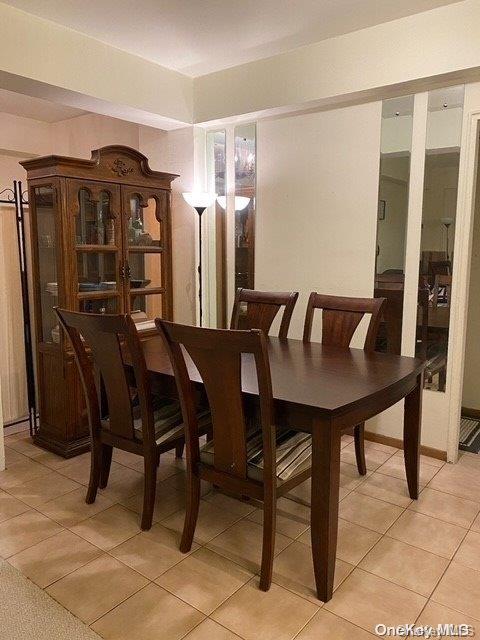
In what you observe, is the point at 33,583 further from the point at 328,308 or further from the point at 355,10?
the point at 355,10

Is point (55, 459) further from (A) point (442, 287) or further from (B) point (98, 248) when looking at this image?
(A) point (442, 287)

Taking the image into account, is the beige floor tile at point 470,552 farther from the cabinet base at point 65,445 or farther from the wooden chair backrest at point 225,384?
the cabinet base at point 65,445

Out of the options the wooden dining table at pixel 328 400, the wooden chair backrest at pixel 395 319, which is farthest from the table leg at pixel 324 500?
the wooden chair backrest at pixel 395 319

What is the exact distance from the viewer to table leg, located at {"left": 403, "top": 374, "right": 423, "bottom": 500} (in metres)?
2.43

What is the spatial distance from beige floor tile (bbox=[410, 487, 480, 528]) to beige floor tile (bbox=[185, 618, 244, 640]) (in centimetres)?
123

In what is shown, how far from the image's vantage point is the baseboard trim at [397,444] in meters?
3.09

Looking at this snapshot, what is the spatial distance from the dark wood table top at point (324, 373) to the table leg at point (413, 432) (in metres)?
0.18

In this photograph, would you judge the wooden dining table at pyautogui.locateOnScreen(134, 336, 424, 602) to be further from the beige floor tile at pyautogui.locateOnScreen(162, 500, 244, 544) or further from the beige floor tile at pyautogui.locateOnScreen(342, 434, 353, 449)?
the beige floor tile at pyautogui.locateOnScreen(342, 434, 353, 449)

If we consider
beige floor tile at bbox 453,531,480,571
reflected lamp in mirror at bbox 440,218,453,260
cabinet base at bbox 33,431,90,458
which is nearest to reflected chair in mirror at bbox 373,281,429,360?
reflected lamp in mirror at bbox 440,218,453,260

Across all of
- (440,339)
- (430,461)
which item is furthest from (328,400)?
(430,461)

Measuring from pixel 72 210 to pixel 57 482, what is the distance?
1.59 metres

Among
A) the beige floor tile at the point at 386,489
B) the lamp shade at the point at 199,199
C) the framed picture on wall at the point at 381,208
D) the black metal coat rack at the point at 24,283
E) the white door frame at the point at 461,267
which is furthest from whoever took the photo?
the lamp shade at the point at 199,199

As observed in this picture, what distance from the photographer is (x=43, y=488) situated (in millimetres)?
2691

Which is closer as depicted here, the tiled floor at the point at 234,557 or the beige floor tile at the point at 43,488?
the tiled floor at the point at 234,557
